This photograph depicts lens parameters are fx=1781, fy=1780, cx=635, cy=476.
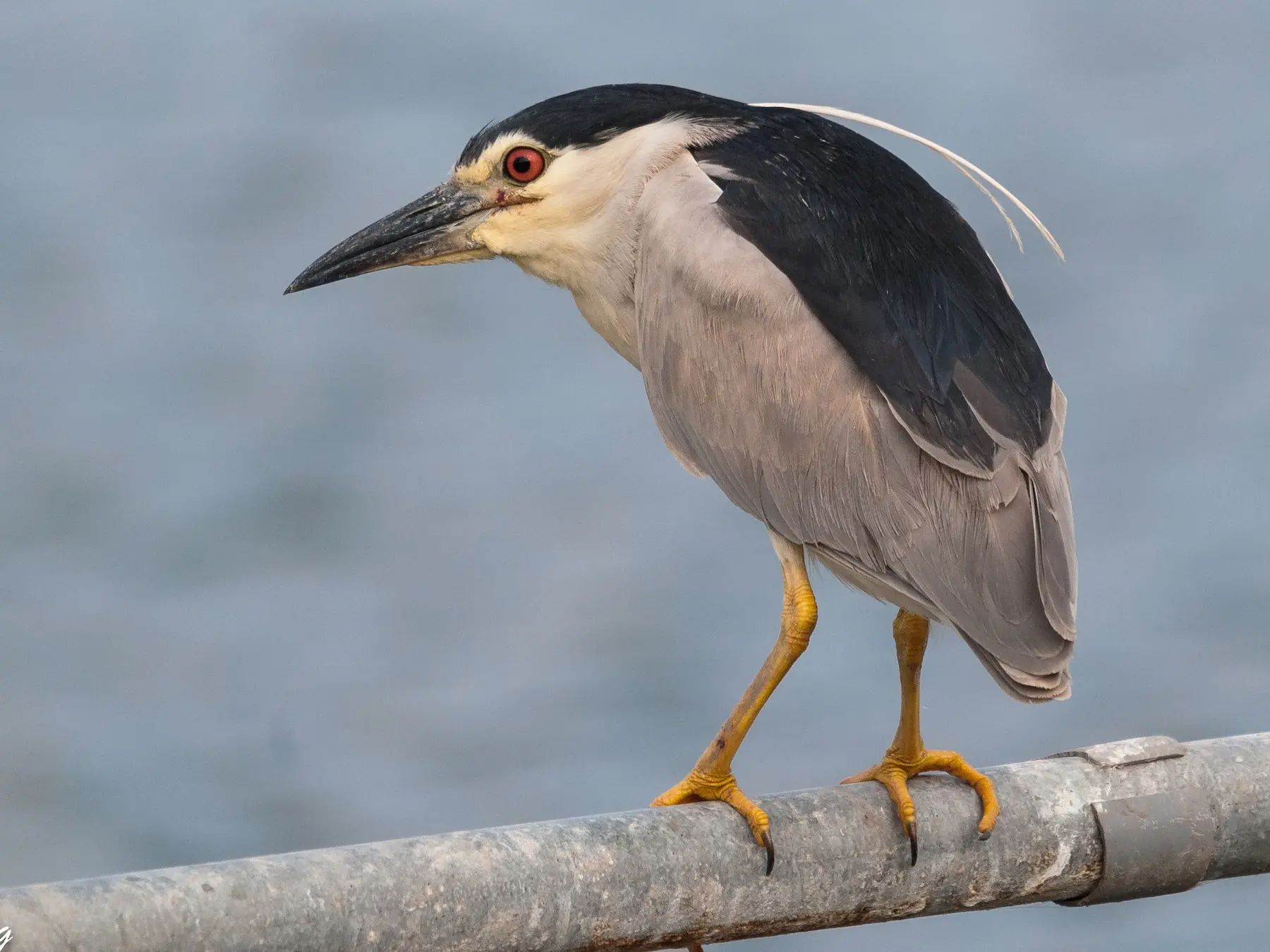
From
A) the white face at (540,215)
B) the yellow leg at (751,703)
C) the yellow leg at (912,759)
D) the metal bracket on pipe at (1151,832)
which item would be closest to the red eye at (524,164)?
the white face at (540,215)

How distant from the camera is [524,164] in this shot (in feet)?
7.77

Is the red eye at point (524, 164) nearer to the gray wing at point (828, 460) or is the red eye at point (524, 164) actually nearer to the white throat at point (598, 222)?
the white throat at point (598, 222)

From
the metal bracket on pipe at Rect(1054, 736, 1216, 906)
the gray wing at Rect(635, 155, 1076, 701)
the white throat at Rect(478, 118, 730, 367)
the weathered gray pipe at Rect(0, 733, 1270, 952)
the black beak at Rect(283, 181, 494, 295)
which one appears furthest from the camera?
the black beak at Rect(283, 181, 494, 295)

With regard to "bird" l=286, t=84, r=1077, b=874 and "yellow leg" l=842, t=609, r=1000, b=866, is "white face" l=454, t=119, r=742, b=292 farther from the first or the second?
"yellow leg" l=842, t=609, r=1000, b=866

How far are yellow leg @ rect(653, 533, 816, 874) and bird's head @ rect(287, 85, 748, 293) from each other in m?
0.53

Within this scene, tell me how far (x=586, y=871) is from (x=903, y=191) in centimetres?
112

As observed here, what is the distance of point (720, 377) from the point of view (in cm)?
221

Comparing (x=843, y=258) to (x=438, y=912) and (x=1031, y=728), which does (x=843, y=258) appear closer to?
(x=438, y=912)

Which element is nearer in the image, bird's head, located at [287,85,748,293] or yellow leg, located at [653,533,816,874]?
yellow leg, located at [653,533,816,874]

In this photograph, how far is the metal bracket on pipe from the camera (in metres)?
1.63

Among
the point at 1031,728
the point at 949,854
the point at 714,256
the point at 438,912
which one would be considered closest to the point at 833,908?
the point at 949,854

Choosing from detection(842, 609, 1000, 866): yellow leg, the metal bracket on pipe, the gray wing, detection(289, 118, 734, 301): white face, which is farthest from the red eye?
the metal bracket on pipe

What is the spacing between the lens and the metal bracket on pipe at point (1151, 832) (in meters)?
1.63

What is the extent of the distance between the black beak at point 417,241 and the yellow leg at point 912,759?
779 mm
